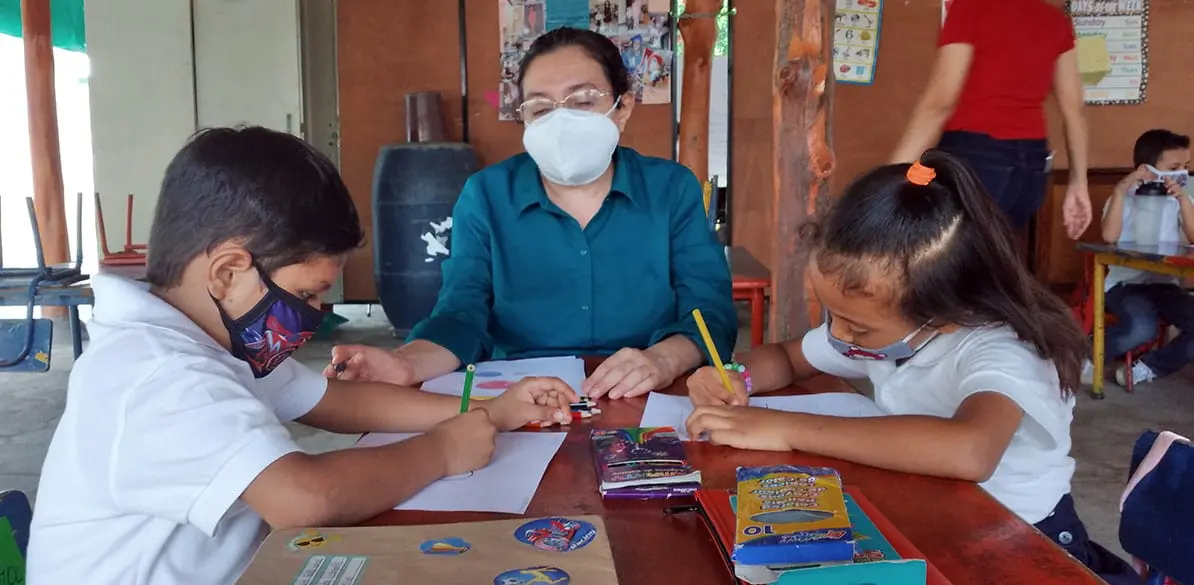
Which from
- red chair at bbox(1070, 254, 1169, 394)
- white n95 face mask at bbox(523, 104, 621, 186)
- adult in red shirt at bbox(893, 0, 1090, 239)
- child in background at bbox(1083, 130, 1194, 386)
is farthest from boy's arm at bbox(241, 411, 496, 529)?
child in background at bbox(1083, 130, 1194, 386)

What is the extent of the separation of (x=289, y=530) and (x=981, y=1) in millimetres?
2424

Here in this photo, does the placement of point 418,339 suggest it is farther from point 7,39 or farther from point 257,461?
point 7,39

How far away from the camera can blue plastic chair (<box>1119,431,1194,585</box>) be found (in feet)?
3.35

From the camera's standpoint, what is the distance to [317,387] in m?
1.20

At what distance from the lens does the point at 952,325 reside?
119 cm

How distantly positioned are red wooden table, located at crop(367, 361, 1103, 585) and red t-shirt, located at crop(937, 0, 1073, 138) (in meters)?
1.95

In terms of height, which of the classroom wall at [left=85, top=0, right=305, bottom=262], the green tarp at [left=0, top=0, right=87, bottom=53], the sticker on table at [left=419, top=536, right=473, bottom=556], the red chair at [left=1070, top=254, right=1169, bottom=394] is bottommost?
the red chair at [left=1070, top=254, right=1169, bottom=394]

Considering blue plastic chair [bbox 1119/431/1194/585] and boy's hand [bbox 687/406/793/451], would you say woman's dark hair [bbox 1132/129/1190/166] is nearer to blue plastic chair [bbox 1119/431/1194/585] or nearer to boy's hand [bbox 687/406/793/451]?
blue plastic chair [bbox 1119/431/1194/585]

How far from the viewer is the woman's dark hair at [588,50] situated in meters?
1.70

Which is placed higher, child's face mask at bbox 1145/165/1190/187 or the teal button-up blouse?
child's face mask at bbox 1145/165/1190/187

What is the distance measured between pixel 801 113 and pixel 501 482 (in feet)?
9.59

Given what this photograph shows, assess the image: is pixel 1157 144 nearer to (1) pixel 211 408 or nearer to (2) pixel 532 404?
(2) pixel 532 404

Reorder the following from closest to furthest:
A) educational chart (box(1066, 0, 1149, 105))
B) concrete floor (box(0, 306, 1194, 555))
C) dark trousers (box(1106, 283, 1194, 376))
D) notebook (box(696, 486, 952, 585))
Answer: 1. notebook (box(696, 486, 952, 585))
2. concrete floor (box(0, 306, 1194, 555))
3. dark trousers (box(1106, 283, 1194, 376))
4. educational chart (box(1066, 0, 1149, 105))

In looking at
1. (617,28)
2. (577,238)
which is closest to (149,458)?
(577,238)
